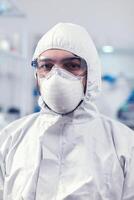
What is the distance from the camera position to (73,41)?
3.49ft

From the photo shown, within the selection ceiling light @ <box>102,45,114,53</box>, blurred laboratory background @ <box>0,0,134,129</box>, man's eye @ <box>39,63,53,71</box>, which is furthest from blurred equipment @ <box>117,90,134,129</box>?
man's eye @ <box>39,63,53,71</box>

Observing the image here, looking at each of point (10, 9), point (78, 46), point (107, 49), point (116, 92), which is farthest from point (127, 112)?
point (78, 46)

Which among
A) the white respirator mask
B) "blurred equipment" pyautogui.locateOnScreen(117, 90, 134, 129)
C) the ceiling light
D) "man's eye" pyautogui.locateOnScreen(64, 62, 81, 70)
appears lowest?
"blurred equipment" pyautogui.locateOnScreen(117, 90, 134, 129)

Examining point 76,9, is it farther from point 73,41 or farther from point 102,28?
point 73,41

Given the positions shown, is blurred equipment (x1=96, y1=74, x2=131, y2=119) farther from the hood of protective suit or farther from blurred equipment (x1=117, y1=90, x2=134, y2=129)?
the hood of protective suit

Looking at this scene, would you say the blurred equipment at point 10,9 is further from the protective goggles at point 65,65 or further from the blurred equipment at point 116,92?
the protective goggles at point 65,65

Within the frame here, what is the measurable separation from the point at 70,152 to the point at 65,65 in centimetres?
27

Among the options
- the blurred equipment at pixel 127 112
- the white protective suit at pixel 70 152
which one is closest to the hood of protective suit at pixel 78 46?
the white protective suit at pixel 70 152

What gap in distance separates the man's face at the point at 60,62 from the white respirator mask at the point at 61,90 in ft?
0.07

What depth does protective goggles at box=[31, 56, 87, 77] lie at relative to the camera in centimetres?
103

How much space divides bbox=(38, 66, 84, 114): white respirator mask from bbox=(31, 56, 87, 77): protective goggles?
0.7 inches

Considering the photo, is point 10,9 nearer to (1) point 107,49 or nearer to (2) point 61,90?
(1) point 107,49

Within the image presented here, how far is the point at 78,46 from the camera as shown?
1.06 meters

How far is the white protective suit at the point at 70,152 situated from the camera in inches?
39.0
